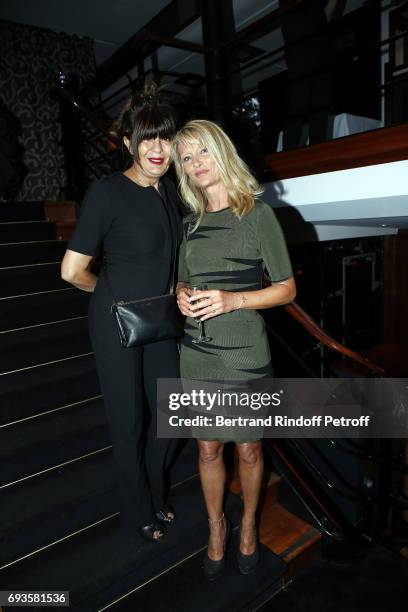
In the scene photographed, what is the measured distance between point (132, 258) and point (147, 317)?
22 cm

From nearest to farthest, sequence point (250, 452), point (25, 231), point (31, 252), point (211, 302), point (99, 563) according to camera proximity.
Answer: point (211, 302)
point (250, 452)
point (99, 563)
point (31, 252)
point (25, 231)

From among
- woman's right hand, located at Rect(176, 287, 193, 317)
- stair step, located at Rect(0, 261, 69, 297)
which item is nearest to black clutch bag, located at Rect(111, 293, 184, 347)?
woman's right hand, located at Rect(176, 287, 193, 317)

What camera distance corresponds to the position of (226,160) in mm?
1418

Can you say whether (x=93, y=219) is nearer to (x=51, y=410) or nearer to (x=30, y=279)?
(x=51, y=410)

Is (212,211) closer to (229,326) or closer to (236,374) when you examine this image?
(229,326)

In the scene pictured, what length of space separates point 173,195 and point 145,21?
16.6 ft

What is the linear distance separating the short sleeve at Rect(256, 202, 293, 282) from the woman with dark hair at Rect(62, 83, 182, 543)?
1.15 feet

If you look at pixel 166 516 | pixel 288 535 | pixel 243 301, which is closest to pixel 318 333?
pixel 243 301

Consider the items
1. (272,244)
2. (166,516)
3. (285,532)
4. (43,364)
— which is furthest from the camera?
(43,364)

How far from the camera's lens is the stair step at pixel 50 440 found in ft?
6.27

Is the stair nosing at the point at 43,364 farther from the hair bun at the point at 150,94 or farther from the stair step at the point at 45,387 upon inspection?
the hair bun at the point at 150,94

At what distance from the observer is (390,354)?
5.84 metres

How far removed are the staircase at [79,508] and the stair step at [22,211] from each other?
0.97 meters

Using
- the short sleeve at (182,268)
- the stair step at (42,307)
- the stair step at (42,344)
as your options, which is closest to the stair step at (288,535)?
the short sleeve at (182,268)
